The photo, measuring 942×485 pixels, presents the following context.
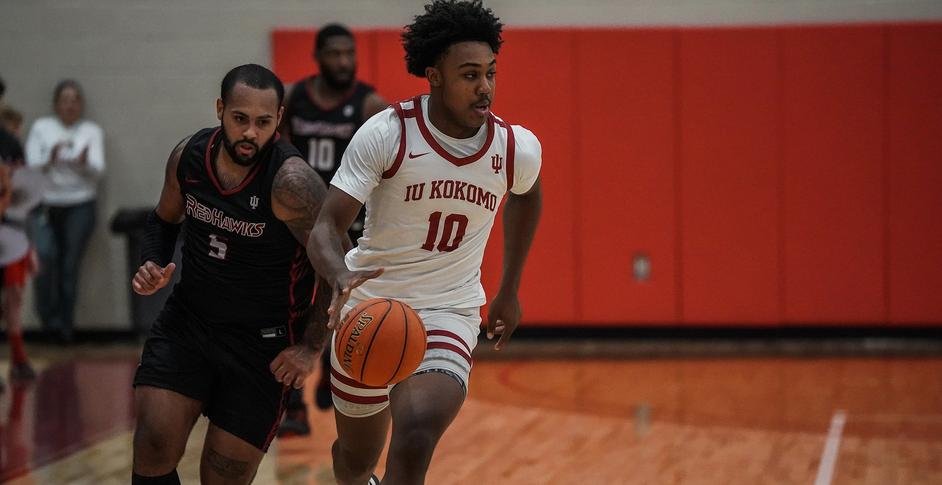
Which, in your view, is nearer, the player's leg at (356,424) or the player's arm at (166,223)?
the player's arm at (166,223)

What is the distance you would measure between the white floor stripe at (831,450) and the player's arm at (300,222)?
3.19m

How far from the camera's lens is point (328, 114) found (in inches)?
291

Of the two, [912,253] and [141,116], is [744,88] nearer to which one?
[912,253]

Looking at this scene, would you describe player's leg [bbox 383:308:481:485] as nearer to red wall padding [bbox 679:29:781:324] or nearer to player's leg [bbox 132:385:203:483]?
player's leg [bbox 132:385:203:483]

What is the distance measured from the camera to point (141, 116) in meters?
12.2

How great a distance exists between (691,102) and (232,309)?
7.91m

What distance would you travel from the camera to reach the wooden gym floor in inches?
267

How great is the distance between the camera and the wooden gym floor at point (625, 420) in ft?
22.2

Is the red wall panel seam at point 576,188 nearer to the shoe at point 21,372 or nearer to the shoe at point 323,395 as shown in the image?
the shoe at point 323,395

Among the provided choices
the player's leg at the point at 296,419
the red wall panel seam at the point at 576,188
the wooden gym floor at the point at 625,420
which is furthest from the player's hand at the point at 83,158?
the player's leg at the point at 296,419

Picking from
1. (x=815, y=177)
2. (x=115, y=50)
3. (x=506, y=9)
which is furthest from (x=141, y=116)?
(x=815, y=177)

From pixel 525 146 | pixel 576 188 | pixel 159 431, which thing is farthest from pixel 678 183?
pixel 159 431

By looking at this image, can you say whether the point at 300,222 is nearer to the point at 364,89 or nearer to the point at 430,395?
the point at 430,395

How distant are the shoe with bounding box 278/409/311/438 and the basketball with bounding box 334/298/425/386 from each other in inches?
120
